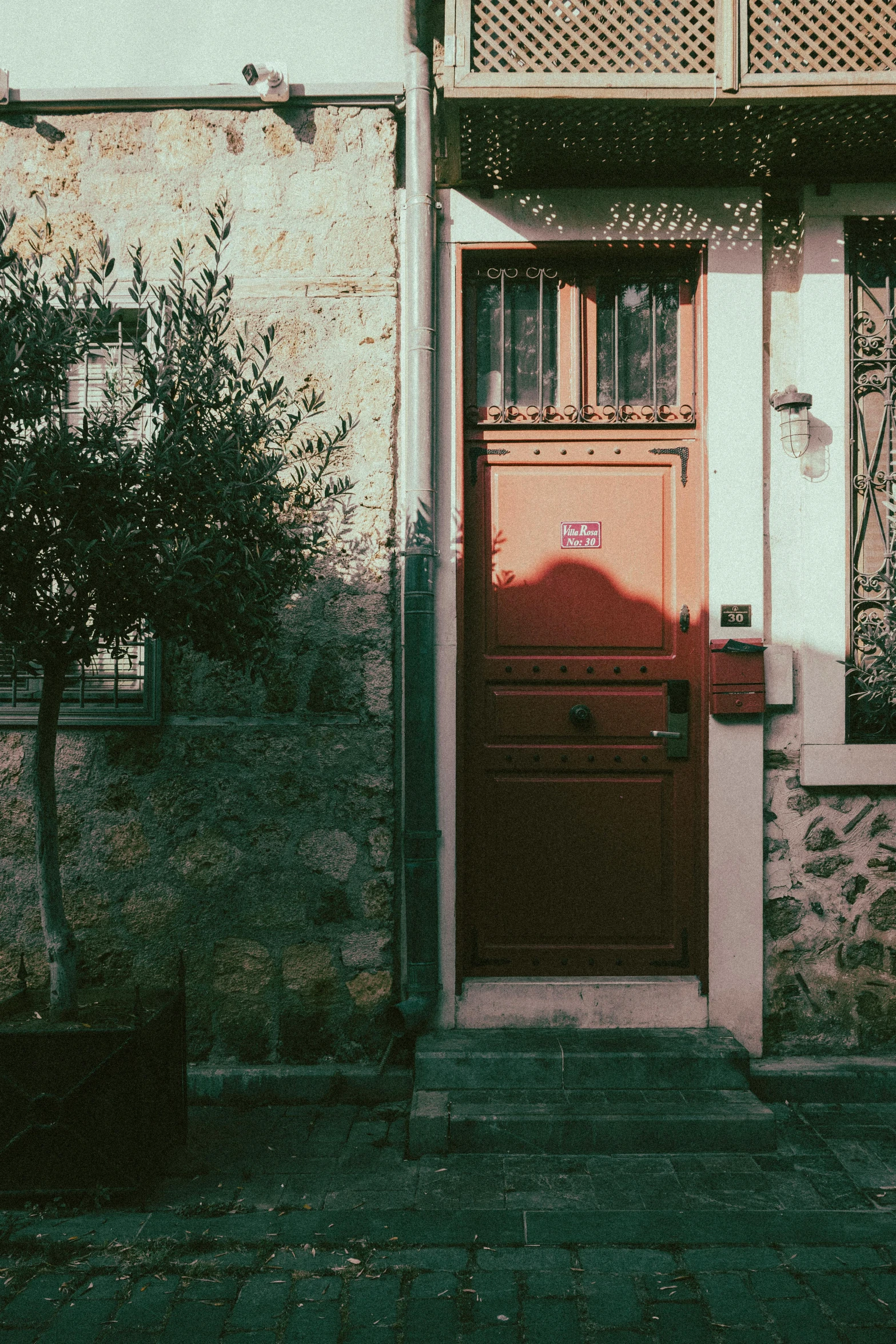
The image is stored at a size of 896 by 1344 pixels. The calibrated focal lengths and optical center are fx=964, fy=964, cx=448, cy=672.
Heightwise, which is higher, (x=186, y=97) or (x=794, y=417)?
(x=186, y=97)

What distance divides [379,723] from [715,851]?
1574mm

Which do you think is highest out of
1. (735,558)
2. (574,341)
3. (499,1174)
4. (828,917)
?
(574,341)

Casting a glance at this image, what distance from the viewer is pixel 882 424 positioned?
4.34 m

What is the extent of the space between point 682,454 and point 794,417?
0.49m

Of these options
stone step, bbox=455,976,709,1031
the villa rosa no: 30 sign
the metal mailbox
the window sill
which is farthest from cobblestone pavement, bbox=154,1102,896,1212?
the villa rosa no: 30 sign

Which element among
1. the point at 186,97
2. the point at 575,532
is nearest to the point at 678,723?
the point at 575,532

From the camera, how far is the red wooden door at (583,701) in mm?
4328

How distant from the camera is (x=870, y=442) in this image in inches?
171

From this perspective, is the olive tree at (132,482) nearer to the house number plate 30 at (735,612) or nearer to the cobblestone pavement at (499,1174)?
the cobblestone pavement at (499,1174)

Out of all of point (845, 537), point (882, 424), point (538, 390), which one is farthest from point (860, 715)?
point (538, 390)

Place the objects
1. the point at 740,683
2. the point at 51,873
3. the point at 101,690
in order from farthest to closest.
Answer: the point at 101,690 < the point at 740,683 < the point at 51,873

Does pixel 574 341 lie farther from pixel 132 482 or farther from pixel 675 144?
pixel 132 482

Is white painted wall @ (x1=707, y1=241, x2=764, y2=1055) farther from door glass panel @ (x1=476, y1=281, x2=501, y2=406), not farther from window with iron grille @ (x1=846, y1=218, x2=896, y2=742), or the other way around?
door glass panel @ (x1=476, y1=281, x2=501, y2=406)

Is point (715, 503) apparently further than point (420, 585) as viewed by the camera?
Yes
